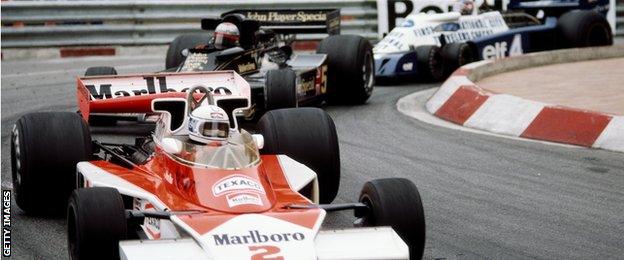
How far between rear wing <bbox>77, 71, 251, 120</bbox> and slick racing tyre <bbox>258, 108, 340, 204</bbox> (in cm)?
74

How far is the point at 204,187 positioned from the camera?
22.4 feet

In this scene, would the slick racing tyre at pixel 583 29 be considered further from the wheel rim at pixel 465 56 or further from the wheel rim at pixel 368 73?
the wheel rim at pixel 368 73

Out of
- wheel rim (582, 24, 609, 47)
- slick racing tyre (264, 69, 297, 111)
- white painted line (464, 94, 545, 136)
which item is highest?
slick racing tyre (264, 69, 297, 111)

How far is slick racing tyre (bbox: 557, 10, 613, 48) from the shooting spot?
19094mm

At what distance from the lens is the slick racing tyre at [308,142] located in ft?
27.2

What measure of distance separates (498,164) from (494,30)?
8.66 m

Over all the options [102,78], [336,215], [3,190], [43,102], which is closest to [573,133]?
[336,215]

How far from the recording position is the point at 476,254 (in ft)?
23.7

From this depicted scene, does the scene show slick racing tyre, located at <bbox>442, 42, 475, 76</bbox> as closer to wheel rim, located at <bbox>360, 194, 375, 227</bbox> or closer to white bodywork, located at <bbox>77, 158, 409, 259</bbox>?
wheel rim, located at <bbox>360, 194, 375, 227</bbox>

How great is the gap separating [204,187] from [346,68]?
315 inches

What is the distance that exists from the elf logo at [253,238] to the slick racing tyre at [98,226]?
51cm

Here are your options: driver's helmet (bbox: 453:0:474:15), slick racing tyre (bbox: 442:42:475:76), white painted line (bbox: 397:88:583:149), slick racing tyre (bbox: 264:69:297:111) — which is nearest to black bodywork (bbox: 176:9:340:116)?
slick racing tyre (bbox: 264:69:297:111)

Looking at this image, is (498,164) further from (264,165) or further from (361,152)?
(264,165)

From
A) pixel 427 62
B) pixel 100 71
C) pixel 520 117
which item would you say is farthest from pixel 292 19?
pixel 520 117
